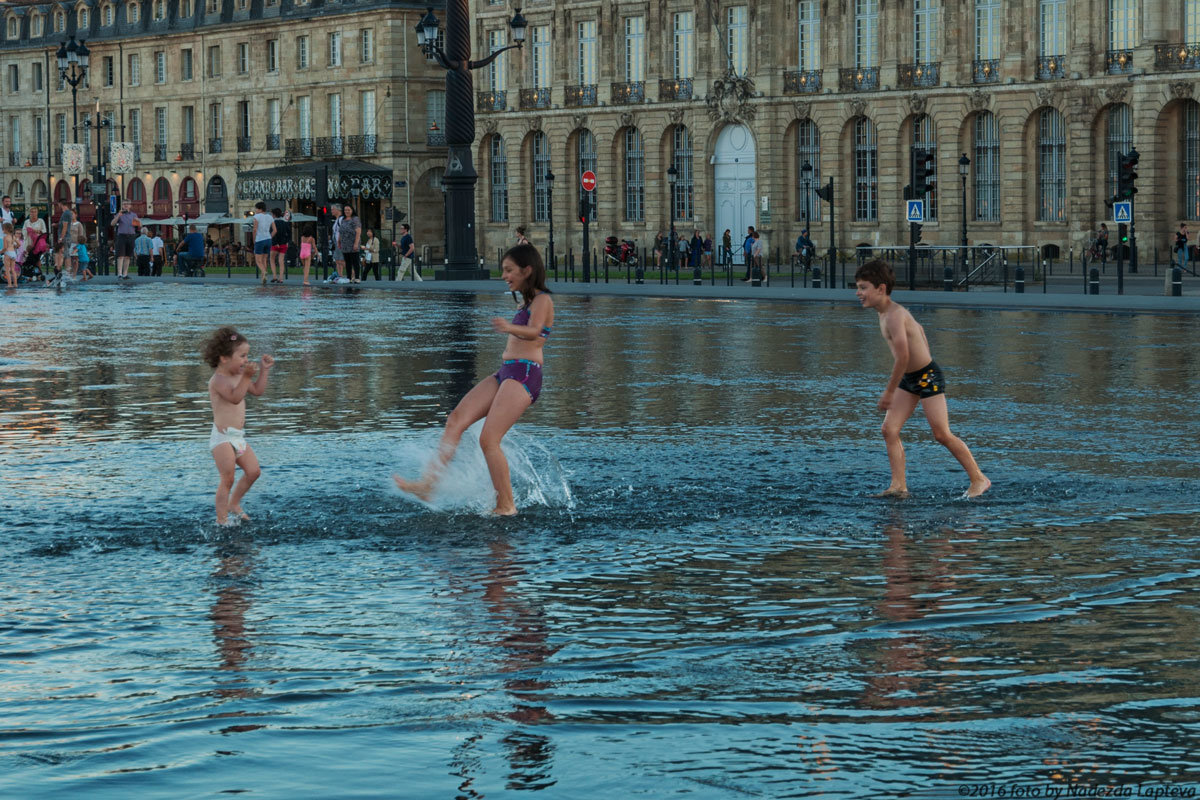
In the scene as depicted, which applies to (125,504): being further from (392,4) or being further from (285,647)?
(392,4)

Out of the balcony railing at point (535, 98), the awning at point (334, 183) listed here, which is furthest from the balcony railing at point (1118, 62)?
the awning at point (334, 183)

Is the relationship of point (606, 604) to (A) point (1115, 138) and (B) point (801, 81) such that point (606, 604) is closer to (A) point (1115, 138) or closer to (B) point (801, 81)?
(A) point (1115, 138)

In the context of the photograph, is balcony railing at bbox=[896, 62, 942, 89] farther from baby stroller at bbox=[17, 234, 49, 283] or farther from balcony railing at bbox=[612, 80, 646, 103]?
baby stroller at bbox=[17, 234, 49, 283]

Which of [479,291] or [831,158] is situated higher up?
[831,158]

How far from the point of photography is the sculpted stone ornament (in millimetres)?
67938

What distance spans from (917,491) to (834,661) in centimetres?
432

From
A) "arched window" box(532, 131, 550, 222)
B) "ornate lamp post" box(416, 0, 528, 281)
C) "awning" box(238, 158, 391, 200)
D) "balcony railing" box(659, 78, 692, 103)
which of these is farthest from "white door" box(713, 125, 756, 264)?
"ornate lamp post" box(416, 0, 528, 281)

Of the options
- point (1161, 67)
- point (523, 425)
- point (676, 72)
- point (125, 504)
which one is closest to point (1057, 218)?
point (1161, 67)

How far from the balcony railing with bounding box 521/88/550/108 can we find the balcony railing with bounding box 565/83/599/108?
3.77ft

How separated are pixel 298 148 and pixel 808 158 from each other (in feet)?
80.3

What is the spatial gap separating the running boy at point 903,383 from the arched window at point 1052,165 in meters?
52.4

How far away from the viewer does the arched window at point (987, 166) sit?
62938mm

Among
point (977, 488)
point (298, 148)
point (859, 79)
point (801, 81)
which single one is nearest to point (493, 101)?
point (298, 148)

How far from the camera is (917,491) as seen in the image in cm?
1060
